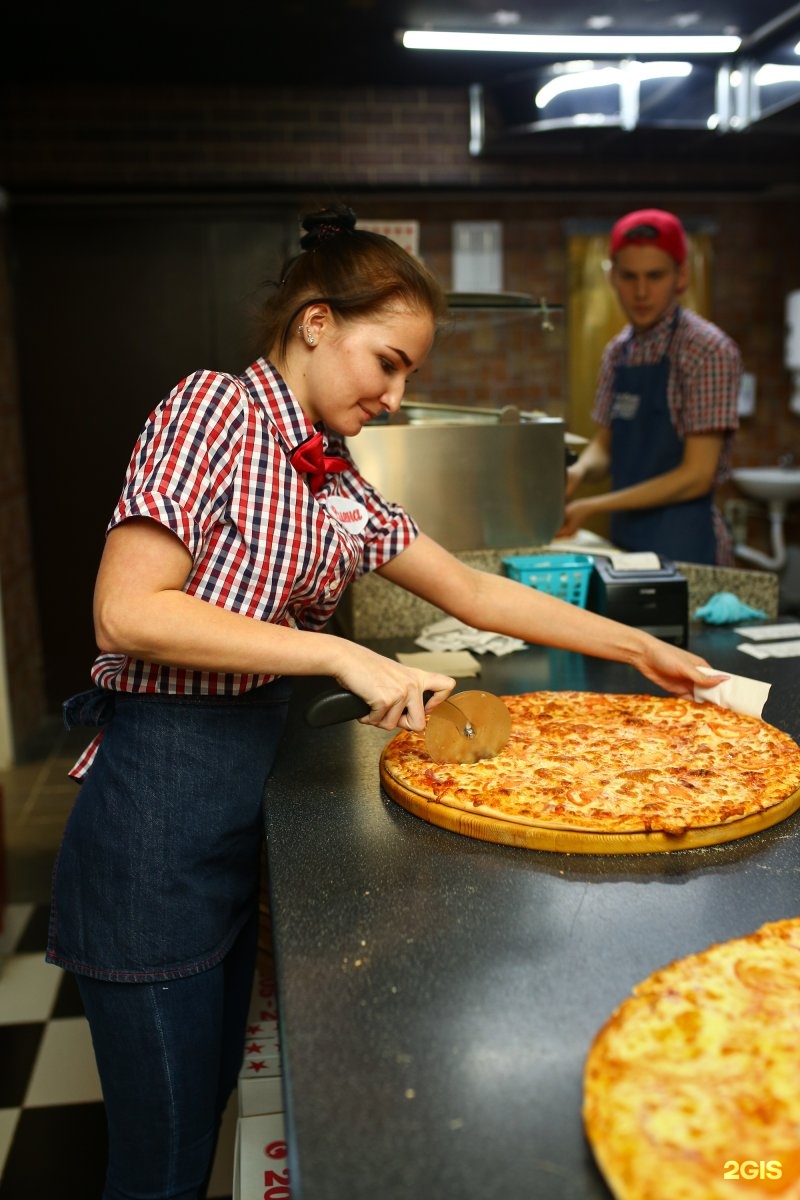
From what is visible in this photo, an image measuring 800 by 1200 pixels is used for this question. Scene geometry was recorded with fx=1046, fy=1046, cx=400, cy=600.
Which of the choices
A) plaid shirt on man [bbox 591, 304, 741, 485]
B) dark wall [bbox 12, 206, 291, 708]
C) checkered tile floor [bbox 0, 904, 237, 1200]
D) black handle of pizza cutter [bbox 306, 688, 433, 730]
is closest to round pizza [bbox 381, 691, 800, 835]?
black handle of pizza cutter [bbox 306, 688, 433, 730]

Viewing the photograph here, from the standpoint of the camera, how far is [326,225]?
1.55m

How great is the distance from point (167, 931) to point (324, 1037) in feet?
1.79

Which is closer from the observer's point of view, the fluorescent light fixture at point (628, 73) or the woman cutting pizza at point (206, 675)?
the woman cutting pizza at point (206, 675)

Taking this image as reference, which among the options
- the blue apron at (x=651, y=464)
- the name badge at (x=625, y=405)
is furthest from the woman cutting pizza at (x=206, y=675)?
the name badge at (x=625, y=405)

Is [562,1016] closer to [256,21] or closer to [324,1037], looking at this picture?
[324,1037]

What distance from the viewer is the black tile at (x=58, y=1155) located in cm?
204

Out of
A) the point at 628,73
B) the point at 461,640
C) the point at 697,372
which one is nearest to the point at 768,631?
the point at 461,640

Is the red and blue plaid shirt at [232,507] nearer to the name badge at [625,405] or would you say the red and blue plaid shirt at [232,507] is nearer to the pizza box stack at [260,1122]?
the pizza box stack at [260,1122]

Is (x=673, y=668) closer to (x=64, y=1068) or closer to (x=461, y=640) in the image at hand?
(x=461, y=640)

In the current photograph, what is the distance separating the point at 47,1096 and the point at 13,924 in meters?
0.92

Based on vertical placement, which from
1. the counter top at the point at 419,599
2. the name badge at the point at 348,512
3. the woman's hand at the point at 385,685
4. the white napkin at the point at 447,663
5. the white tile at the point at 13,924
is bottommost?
the white tile at the point at 13,924

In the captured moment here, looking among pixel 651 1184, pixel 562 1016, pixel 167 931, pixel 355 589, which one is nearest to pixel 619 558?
pixel 355 589

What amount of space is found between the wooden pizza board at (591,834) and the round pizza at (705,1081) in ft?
0.75

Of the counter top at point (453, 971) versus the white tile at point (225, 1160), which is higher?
the counter top at point (453, 971)
